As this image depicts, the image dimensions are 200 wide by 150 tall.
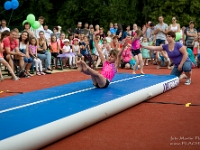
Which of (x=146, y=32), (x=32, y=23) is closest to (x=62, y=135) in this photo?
Result: (x=32, y=23)

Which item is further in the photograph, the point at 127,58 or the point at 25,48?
the point at 127,58

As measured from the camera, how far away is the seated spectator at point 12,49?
867 centimetres

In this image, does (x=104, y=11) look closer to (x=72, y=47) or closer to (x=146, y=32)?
(x=146, y=32)

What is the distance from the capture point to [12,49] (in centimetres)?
894

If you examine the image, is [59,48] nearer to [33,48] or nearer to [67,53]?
[67,53]

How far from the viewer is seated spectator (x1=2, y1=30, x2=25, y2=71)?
8672 mm

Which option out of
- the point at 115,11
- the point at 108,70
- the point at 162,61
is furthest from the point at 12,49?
the point at 115,11

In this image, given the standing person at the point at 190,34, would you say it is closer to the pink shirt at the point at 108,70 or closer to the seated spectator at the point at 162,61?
the seated spectator at the point at 162,61

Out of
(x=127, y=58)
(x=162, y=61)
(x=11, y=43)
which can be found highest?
(x=11, y=43)

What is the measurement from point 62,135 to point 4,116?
0.71 m

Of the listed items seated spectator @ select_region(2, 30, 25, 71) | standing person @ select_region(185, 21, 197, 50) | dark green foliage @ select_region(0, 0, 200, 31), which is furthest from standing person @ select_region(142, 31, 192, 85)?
dark green foliage @ select_region(0, 0, 200, 31)

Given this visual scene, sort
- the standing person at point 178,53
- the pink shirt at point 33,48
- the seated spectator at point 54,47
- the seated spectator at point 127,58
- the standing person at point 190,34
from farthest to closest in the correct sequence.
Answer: the standing person at point 190,34 < the seated spectator at point 127,58 < the seated spectator at point 54,47 < the pink shirt at point 33,48 < the standing person at point 178,53

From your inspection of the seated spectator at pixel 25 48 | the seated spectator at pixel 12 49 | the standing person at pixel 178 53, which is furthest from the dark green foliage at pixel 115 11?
the standing person at pixel 178 53

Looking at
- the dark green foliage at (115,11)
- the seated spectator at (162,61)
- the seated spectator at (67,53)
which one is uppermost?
the dark green foliage at (115,11)
